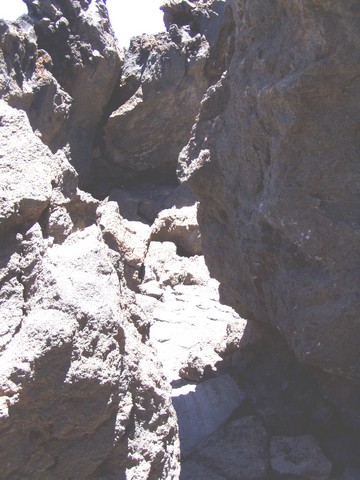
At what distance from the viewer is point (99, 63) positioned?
20.9ft

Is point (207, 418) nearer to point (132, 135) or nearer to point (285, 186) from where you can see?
point (285, 186)

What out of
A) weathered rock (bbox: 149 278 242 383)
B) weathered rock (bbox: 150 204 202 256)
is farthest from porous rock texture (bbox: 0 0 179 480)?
weathered rock (bbox: 150 204 202 256)

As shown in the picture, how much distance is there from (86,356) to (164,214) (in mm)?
4530

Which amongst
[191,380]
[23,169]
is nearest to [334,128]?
[23,169]

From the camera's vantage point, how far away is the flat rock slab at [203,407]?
2615mm

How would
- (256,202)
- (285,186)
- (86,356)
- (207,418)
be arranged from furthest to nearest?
(207,418), (256,202), (285,186), (86,356)

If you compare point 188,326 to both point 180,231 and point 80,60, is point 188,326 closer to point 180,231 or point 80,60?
point 180,231

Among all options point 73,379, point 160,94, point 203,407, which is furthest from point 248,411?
point 160,94

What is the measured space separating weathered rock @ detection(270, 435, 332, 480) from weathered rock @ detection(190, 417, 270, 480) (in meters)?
0.04

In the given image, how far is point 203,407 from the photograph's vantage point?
2.76 metres

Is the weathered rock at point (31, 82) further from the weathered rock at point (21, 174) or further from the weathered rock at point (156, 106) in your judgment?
the weathered rock at point (21, 174)

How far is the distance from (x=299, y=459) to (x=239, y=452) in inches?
9.4

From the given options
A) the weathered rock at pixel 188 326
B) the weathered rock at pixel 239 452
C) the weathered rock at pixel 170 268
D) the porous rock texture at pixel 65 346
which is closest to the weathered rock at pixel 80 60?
the weathered rock at pixel 170 268

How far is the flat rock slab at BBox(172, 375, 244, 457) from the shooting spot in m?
2.62
